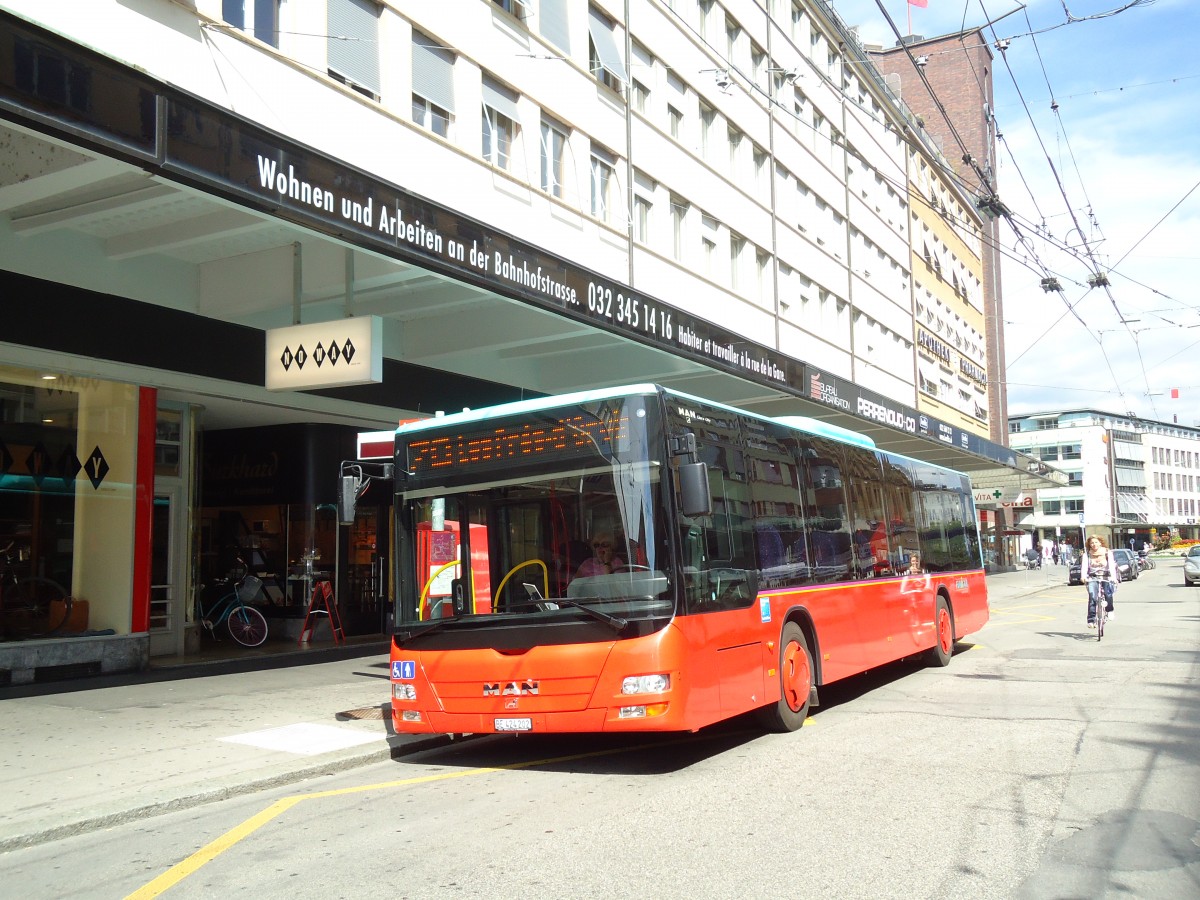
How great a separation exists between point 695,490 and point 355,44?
389 inches

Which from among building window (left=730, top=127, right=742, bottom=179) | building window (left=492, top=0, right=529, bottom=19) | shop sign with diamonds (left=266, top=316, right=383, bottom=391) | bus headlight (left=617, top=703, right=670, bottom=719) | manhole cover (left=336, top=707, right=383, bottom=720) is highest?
building window (left=730, top=127, right=742, bottom=179)

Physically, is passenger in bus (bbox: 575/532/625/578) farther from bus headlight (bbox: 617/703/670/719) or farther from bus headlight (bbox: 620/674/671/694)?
bus headlight (bbox: 617/703/670/719)

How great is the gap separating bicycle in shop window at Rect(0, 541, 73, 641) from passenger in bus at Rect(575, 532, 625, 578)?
337 inches

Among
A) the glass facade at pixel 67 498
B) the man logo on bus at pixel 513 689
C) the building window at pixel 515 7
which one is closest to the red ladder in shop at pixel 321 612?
the glass facade at pixel 67 498

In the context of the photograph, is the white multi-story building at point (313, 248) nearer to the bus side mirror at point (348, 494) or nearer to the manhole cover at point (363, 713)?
the bus side mirror at point (348, 494)

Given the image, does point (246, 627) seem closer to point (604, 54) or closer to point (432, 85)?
point (432, 85)

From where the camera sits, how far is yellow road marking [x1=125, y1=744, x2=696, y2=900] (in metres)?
5.46

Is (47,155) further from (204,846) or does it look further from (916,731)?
(916,731)

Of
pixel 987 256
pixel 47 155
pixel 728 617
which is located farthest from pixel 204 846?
pixel 987 256

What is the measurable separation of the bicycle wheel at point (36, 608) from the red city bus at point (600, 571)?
272 inches

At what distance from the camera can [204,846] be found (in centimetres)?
623

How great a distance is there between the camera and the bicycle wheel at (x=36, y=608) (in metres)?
13.1

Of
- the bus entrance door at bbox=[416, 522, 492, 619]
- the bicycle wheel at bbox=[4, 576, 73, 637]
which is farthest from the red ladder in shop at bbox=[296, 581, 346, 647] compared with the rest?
the bus entrance door at bbox=[416, 522, 492, 619]

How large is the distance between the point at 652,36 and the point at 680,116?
7.37 feet
